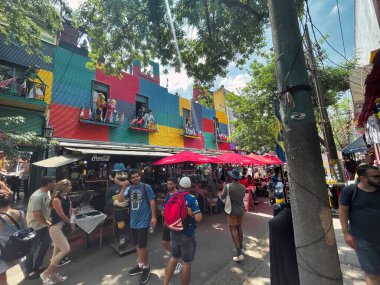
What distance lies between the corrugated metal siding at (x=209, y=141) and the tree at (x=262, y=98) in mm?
3095

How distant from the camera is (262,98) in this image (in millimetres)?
12578

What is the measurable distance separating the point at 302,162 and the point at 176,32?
6.66 m

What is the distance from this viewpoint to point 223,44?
22.7 ft

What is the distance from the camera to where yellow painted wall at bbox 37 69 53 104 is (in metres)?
9.49

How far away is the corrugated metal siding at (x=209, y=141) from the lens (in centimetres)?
1931

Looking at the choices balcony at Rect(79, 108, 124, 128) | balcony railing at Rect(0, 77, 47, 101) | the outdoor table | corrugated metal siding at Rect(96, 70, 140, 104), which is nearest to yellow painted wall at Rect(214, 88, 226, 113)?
corrugated metal siding at Rect(96, 70, 140, 104)

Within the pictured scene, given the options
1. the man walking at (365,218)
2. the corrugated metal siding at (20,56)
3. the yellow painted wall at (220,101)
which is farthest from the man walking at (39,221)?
the yellow painted wall at (220,101)

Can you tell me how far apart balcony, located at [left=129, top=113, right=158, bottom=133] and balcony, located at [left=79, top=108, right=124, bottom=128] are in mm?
756

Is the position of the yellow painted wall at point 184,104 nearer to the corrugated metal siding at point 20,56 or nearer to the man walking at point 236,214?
the corrugated metal siding at point 20,56

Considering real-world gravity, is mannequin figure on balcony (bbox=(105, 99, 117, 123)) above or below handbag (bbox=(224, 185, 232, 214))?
above

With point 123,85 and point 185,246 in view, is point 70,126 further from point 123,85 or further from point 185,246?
point 185,246

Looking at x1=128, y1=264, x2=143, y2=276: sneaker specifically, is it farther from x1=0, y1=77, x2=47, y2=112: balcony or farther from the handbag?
x1=0, y1=77, x2=47, y2=112: balcony

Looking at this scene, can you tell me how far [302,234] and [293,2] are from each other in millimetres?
2151

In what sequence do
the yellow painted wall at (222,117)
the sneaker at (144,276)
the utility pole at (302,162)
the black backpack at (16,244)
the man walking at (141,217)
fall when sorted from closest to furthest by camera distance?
the utility pole at (302,162)
the black backpack at (16,244)
the sneaker at (144,276)
the man walking at (141,217)
the yellow painted wall at (222,117)
